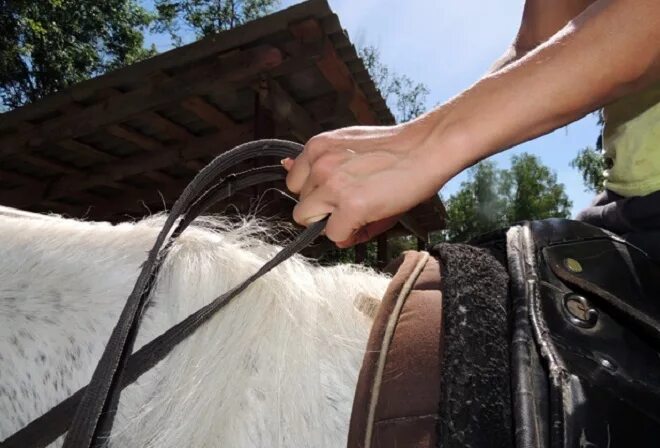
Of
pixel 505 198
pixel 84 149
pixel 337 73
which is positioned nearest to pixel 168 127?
pixel 84 149

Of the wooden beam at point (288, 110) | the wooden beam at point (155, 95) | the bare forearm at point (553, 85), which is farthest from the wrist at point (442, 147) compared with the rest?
the wooden beam at point (288, 110)

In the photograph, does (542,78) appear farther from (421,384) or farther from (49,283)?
(49,283)

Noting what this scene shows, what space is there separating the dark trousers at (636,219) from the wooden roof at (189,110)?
92.9 inches

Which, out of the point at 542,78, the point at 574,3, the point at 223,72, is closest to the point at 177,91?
the point at 223,72

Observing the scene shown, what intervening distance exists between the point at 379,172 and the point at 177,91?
155 inches

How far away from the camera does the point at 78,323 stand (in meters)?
1.03

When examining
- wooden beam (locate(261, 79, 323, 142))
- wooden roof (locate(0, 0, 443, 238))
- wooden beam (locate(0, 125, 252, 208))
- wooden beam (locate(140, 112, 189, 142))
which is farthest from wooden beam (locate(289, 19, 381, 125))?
wooden beam (locate(140, 112, 189, 142))

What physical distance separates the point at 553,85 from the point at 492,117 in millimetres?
102

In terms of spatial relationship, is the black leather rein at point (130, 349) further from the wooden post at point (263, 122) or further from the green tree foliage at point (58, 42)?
the green tree foliage at point (58, 42)

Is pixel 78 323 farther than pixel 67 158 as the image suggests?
No

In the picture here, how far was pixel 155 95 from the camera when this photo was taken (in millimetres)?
4629

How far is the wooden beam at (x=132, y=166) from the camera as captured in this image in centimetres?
556

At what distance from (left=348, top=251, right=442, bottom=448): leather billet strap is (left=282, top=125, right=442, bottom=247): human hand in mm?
169

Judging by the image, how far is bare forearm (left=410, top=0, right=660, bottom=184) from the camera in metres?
0.88
